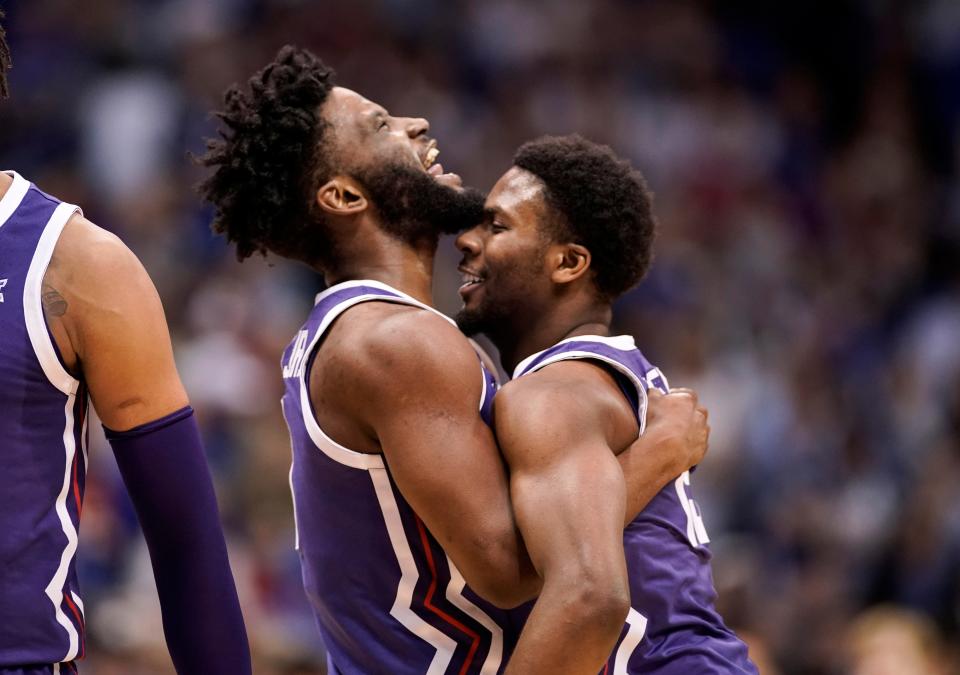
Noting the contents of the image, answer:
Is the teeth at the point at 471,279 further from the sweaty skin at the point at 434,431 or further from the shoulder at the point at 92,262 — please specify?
the shoulder at the point at 92,262

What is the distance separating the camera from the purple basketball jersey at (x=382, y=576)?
352 cm

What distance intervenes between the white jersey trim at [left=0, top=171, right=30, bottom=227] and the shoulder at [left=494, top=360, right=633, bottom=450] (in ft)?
3.86

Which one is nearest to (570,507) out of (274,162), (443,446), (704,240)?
(443,446)

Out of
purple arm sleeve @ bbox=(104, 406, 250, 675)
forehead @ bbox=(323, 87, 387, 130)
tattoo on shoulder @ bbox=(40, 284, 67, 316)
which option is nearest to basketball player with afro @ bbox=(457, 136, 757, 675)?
forehead @ bbox=(323, 87, 387, 130)

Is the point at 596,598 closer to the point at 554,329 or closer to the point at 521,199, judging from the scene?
the point at 554,329

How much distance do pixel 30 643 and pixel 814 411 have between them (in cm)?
754

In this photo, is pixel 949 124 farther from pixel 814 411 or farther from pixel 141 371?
pixel 141 371

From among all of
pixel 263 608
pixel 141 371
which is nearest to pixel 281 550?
pixel 263 608

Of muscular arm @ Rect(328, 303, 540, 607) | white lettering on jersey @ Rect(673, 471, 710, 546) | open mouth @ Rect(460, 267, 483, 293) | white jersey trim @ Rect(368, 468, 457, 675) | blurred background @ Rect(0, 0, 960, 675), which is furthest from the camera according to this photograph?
blurred background @ Rect(0, 0, 960, 675)

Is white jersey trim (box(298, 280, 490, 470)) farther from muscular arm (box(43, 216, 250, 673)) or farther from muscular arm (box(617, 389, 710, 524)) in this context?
muscular arm (box(43, 216, 250, 673))

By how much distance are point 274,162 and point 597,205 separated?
0.86 metres

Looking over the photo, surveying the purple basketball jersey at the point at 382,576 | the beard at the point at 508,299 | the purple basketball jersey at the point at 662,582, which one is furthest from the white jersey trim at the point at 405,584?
the beard at the point at 508,299

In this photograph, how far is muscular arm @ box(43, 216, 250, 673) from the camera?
2.79m

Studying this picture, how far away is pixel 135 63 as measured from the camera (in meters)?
10.9
